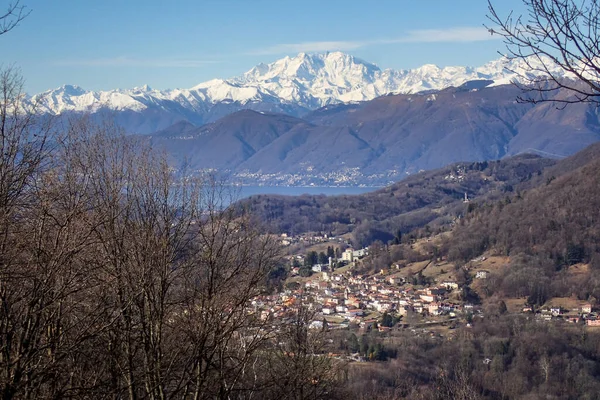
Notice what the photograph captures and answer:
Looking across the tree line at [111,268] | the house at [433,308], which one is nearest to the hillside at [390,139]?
the house at [433,308]

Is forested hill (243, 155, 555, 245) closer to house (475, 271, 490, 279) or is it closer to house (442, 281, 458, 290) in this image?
house (475, 271, 490, 279)

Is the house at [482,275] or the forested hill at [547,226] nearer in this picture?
the house at [482,275]

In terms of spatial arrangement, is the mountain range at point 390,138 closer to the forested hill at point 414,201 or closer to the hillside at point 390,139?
the hillside at point 390,139

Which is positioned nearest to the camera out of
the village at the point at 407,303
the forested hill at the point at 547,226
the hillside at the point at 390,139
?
the village at the point at 407,303

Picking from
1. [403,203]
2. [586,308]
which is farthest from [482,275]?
[403,203]

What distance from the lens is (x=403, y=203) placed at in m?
79.3

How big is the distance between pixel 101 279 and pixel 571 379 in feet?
67.8

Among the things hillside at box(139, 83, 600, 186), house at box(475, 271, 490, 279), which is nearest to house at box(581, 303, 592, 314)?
house at box(475, 271, 490, 279)

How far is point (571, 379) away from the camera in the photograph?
22.2 m

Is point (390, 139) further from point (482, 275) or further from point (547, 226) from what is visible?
point (482, 275)

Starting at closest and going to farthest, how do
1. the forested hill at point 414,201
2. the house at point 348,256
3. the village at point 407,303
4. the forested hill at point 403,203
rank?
the village at point 407,303
the house at point 348,256
the forested hill at point 414,201
the forested hill at point 403,203

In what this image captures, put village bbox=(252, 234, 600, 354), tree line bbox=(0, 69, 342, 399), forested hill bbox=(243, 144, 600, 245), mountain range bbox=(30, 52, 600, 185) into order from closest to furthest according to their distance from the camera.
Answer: tree line bbox=(0, 69, 342, 399), village bbox=(252, 234, 600, 354), forested hill bbox=(243, 144, 600, 245), mountain range bbox=(30, 52, 600, 185)

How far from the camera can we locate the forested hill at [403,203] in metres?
66.8

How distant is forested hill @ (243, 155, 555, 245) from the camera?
66.8 meters
